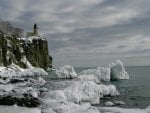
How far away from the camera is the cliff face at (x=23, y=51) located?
108106mm

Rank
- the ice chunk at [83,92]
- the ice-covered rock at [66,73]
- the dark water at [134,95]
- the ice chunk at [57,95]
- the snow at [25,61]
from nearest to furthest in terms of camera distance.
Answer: the ice chunk at [57,95], the ice chunk at [83,92], the dark water at [134,95], the ice-covered rock at [66,73], the snow at [25,61]

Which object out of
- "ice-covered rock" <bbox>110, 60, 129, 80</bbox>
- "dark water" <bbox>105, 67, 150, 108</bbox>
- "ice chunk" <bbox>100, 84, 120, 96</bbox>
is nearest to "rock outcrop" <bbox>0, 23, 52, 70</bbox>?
"ice-covered rock" <bbox>110, 60, 129, 80</bbox>

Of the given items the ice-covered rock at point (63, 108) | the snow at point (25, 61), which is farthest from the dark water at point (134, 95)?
the snow at point (25, 61)

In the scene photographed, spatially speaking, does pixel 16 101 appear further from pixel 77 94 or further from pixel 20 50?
pixel 20 50

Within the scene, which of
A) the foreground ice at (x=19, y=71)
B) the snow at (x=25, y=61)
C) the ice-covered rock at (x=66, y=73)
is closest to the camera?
the ice-covered rock at (x=66, y=73)

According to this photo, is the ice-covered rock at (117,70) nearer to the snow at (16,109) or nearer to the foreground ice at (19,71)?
the foreground ice at (19,71)

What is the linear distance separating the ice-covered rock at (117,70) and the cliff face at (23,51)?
4362 cm

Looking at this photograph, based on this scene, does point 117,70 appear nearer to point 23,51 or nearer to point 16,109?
point 16,109

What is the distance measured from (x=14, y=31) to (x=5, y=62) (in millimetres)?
51341

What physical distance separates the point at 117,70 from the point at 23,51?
193 feet

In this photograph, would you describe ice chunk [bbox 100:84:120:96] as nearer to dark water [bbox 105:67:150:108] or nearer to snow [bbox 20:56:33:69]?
dark water [bbox 105:67:150:108]

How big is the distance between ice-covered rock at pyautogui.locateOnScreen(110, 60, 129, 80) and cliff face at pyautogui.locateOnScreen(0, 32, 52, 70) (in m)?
43.6

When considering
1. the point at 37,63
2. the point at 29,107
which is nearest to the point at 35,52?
the point at 37,63

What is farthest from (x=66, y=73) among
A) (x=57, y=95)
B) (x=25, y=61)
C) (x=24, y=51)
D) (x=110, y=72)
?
(x=24, y=51)
